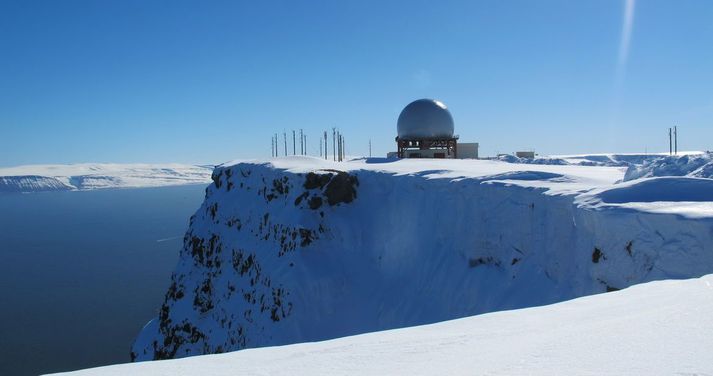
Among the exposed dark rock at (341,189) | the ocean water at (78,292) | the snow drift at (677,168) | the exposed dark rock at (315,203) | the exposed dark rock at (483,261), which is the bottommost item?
the ocean water at (78,292)

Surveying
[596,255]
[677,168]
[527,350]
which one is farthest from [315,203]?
[527,350]

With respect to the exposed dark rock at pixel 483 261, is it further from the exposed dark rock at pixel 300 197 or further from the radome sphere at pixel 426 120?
the radome sphere at pixel 426 120

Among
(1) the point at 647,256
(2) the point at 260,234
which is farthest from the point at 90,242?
(1) the point at 647,256

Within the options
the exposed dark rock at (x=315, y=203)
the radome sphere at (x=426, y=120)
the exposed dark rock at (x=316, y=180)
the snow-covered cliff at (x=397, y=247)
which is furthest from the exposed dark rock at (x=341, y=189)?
the radome sphere at (x=426, y=120)

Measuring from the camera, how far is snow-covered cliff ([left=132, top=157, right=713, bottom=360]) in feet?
37.2

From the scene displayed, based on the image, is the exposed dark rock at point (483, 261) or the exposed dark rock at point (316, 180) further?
the exposed dark rock at point (316, 180)

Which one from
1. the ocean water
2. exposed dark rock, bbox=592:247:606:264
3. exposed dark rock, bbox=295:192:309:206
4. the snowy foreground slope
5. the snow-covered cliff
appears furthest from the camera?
the ocean water

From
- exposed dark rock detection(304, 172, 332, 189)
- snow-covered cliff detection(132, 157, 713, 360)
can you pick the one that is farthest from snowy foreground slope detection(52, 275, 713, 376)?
exposed dark rock detection(304, 172, 332, 189)

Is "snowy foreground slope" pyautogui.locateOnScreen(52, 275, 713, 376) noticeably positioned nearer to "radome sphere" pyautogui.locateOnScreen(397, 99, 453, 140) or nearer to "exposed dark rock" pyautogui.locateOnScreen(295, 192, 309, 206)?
"exposed dark rock" pyautogui.locateOnScreen(295, 192, 309, 206)

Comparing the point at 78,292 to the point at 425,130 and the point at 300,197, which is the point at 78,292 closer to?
the point at 300,197

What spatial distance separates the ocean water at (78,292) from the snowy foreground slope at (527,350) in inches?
1243

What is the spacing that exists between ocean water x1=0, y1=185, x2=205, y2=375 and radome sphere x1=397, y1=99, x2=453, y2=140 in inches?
1135

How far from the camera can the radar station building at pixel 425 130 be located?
4172 cm

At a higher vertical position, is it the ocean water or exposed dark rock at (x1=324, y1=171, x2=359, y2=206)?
exposed dark rock at (x1=324, y1=171, x2=359, y2=206)
